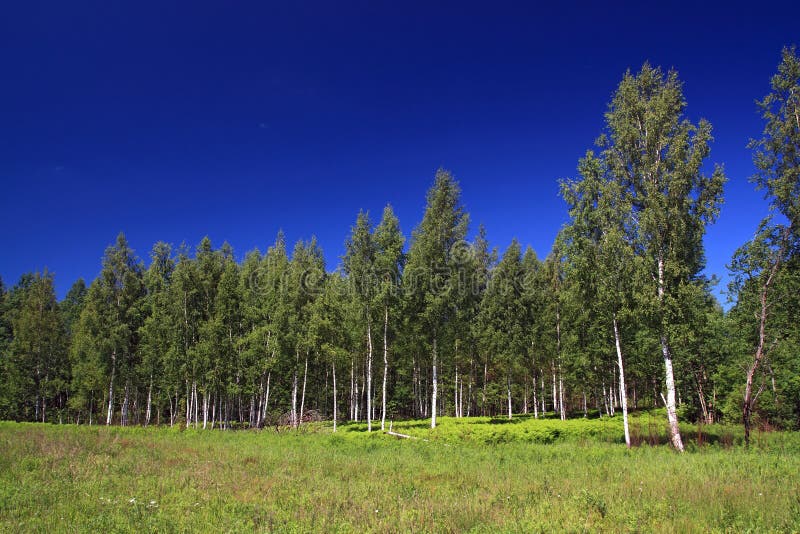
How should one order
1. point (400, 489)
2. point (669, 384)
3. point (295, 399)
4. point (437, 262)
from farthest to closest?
point (295, 399), point (437, 262), point (669, 384), point (400, 489)

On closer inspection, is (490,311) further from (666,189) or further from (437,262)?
(666,189)

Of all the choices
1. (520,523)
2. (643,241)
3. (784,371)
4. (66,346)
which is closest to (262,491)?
(520,523)

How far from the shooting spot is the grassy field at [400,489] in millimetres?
7891

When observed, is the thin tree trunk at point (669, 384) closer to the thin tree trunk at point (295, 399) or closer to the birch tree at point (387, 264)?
the birch tree at point (387, 264)

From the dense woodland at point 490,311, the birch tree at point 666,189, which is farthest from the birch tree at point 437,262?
the birch tree at point 666,189

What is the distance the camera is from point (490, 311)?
4044 centimetres

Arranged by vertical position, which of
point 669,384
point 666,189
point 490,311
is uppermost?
point 666,189

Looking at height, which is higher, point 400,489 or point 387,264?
point 387,264

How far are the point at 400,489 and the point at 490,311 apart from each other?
3102cm

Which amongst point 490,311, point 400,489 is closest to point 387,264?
point 490,311

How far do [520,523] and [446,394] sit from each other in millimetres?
44778

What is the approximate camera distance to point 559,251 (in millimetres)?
23094

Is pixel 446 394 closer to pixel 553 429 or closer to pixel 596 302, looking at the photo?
pixel 553 429

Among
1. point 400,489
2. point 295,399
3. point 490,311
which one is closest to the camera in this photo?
point 400,489
